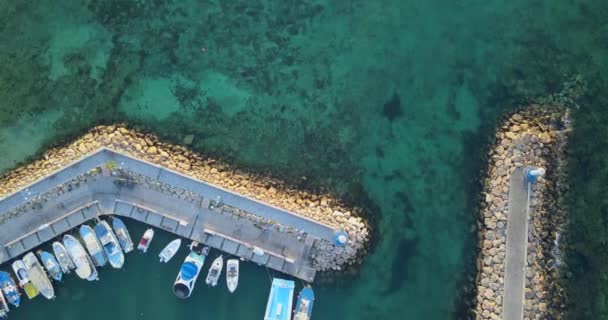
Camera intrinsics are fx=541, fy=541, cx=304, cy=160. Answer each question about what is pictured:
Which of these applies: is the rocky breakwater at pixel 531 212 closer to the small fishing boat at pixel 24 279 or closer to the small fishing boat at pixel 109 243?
the small fishing boat at pixel 109 243

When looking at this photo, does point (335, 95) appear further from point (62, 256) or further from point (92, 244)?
point (62, 256)

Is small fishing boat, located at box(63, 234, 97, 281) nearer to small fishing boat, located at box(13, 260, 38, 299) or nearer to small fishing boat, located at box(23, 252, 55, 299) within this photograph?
small fishing boat, located at box(23, 252, 55, 299)

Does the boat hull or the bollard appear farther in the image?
the boat hull

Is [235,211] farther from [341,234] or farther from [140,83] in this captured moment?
[140,83]

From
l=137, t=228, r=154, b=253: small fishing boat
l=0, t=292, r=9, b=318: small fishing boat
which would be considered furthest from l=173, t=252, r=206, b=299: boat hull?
l=0, t=292, r=9, b=318: small fishing boat

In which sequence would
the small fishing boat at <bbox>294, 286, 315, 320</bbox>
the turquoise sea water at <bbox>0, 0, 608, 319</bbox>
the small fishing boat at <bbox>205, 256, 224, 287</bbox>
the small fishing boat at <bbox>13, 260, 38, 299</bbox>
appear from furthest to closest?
the turquoise sea water at <bbox>0, 0, 608, 319</bbox>, the small fishing boat at <bbox>205, 256, 224, 287</bbox>, the small fishing boat at <bbox>294, 286, 315, 320</bbox>, the small fishing boat at <bbox>13, 260, 38, 299</bbox>

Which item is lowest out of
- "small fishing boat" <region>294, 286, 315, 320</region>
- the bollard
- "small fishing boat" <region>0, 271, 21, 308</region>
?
"small fishing boat" <region>0, 271, 21, 308</region>


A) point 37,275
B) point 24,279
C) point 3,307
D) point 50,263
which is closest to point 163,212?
point 50,263

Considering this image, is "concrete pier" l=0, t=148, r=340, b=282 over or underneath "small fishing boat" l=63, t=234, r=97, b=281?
over
